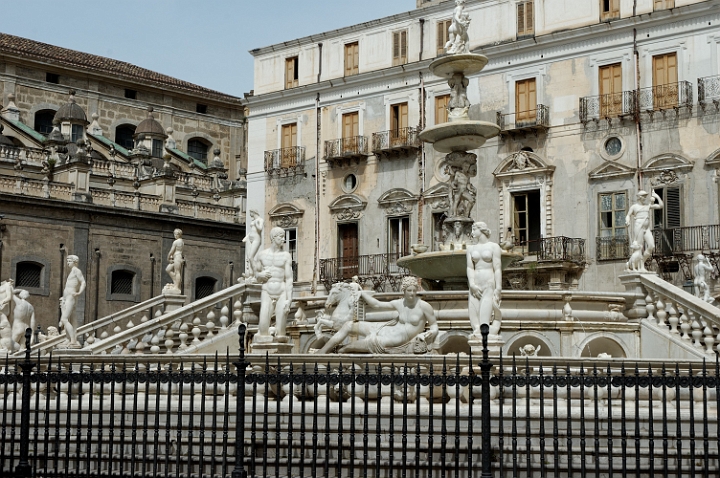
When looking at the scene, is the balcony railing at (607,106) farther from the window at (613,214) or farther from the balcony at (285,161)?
the balcony at (285,161)

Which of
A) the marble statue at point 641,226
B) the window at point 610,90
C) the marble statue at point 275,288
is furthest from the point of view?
the window at point 610,90

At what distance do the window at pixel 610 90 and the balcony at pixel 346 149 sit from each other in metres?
8.41

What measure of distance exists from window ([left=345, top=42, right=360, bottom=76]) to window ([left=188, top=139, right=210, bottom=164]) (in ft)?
56.2

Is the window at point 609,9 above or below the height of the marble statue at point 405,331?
above

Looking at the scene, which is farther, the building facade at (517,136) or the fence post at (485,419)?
the building facade at (517,136)

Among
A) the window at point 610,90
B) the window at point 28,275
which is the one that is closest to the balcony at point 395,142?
the window at point 610,90

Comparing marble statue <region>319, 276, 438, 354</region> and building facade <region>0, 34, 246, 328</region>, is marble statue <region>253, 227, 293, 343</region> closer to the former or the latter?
marble statue <region>319, 276, 438, 354</region>

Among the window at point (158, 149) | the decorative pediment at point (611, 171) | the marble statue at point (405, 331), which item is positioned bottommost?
the marble statue at point (405, 331)

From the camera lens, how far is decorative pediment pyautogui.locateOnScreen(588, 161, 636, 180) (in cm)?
3152

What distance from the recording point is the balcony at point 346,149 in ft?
121

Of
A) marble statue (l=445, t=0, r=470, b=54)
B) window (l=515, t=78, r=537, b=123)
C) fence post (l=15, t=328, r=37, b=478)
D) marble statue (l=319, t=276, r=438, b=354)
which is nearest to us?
fence post (l=15, t=328, r=37, b=478)

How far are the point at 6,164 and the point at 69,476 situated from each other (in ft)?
101

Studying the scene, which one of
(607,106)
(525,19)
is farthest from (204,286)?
(607,106)

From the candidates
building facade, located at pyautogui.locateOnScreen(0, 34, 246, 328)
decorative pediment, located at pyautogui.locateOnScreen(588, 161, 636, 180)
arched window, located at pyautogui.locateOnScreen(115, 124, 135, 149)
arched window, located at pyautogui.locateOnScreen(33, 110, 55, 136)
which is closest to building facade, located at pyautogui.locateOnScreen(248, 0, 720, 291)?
decorative pediment, located at pyautogui.locateOnScreen(588, 161, 636, 180)
